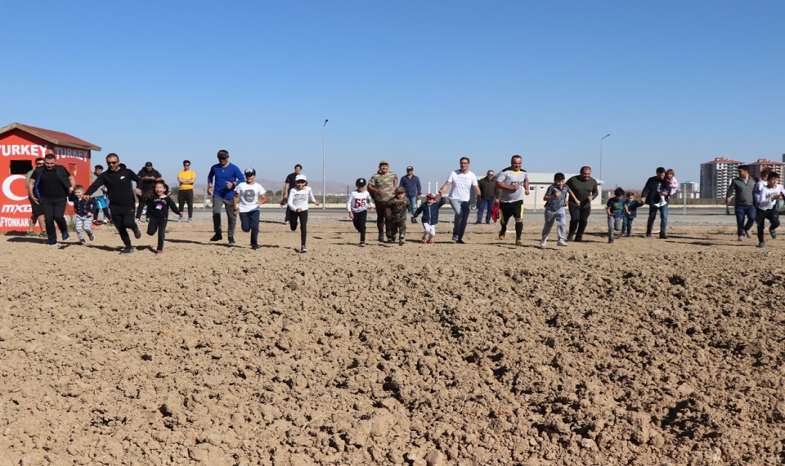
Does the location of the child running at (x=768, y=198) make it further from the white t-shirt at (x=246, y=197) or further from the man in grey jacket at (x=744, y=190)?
the white t-shirt at (x=246, y=197)

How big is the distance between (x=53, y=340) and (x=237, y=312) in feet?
6.12

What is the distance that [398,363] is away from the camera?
6.25 m

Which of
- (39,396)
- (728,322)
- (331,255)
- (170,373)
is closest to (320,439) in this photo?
(170,373)

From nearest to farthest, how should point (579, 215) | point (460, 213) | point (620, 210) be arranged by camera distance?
point (460, 213)
point (579, 215)
point (620, 210)

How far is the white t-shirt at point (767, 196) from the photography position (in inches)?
475

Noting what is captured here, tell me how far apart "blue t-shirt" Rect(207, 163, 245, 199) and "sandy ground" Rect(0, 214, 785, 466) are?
2.92 meters

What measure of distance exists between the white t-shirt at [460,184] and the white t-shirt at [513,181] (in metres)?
0.84

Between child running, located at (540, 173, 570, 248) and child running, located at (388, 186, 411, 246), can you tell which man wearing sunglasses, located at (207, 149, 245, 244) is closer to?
child running, located at (388, 186, 411, 246)

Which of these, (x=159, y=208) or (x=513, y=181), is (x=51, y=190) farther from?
(x=513, y=181)

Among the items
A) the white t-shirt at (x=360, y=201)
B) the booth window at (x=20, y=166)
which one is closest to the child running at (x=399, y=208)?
the white t-shirt at (x=360, y=201)

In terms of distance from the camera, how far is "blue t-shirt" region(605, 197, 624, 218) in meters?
14.0

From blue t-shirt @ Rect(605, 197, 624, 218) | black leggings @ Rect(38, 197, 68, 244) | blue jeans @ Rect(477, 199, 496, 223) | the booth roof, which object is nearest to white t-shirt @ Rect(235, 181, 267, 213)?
black leggings @ Rect(38, 197, 68, 244)

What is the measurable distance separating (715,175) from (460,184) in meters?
107

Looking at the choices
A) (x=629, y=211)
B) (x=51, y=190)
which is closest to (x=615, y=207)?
(x=629, y=211)
